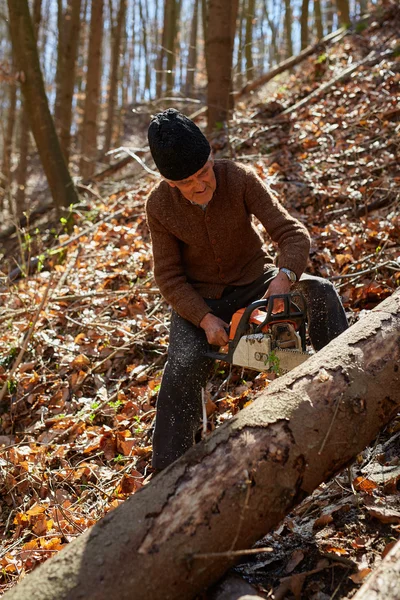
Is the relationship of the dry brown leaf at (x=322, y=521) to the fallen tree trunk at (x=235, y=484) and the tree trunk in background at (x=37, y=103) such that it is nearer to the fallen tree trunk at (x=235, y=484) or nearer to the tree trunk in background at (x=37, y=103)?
the fallen tree trunk at (x=235, y=484)

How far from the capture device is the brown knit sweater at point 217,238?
319 cm

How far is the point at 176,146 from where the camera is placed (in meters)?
2.87

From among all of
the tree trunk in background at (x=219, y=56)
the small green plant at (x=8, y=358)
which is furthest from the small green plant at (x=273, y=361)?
the tree trunk in background at (x=219, y=56)

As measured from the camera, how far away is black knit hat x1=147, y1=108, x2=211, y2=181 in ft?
9.44

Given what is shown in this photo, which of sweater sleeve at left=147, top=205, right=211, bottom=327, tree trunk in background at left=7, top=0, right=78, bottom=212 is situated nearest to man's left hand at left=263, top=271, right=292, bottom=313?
sweater sleeve at left=147, top=205, right=211, bottom=327

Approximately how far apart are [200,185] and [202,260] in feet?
1.73

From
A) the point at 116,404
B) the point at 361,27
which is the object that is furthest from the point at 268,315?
the point at 361,27

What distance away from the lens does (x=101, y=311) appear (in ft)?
16.9

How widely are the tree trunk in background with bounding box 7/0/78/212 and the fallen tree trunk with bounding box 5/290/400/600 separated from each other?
624 cm

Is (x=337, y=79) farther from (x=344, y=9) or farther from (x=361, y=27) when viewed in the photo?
(x=344, y=9)

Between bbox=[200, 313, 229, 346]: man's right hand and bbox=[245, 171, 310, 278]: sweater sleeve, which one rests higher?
bbox=[245, 171, 310, 278]: sweater sleeve

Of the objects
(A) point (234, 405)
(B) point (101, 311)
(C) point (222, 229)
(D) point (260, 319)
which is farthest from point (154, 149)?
(B) point (101, 311)

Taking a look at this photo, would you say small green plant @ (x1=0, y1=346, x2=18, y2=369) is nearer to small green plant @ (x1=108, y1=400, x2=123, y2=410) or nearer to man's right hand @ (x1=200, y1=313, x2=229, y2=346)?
small green plant @ (x1=108, y1=400, x2=123, y2=410)

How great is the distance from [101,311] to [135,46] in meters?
26.5
